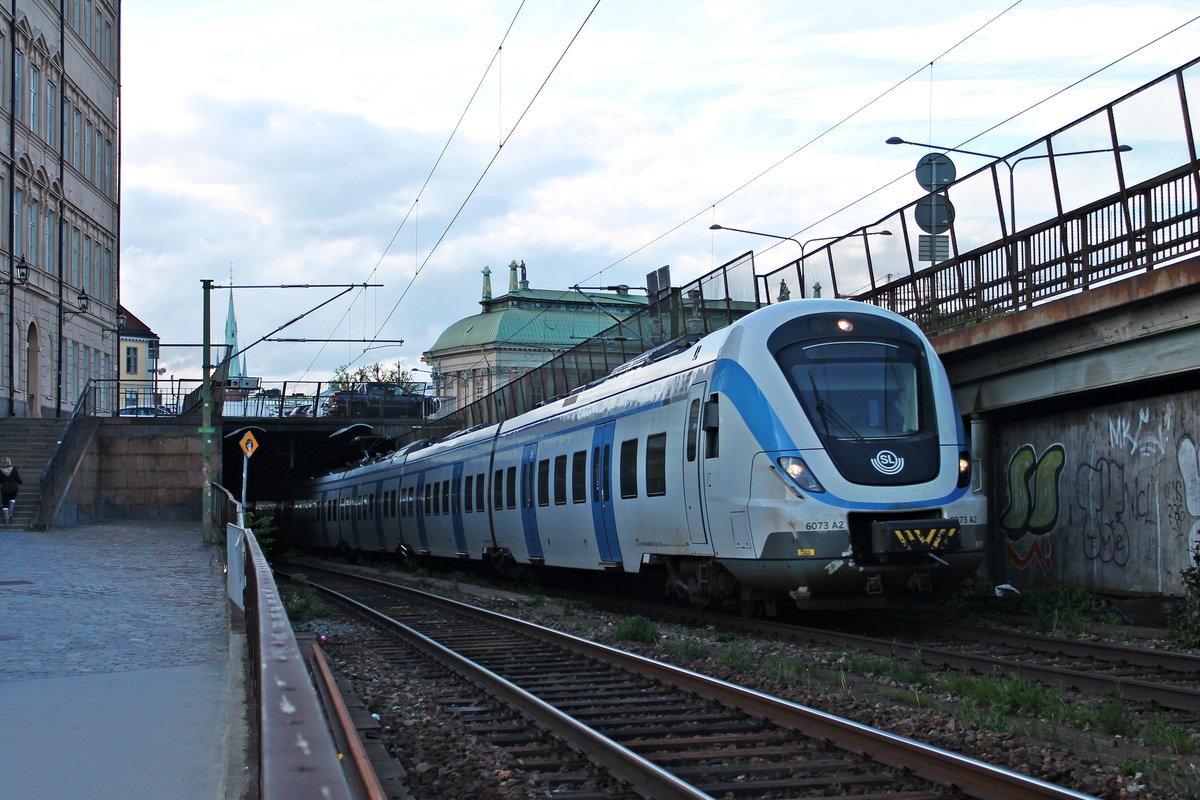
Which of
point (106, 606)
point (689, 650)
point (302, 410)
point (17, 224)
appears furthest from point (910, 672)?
point (302, 410)

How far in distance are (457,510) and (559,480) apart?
7400 millimetres

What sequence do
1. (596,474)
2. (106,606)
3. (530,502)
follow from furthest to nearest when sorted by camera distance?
(530,502) → (596,474) → (106,606)

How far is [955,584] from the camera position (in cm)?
1332

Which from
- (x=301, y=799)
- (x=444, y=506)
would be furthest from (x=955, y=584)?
(x=444, y=506)

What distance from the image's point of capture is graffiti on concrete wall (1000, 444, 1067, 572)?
16547mm

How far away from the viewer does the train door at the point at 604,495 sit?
682 inches

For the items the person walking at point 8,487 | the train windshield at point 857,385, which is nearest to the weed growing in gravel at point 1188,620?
the train windshield at point 857,385

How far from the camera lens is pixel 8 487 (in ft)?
102

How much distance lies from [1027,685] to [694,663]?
3.58 metres

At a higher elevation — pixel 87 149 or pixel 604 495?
pixel 87 149

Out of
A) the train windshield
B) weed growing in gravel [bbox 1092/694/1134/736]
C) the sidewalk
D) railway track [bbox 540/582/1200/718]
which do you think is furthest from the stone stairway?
weed growing in gravel [bbox 1092/694/1134/736]

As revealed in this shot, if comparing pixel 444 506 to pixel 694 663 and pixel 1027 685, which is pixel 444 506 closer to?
pixel 694 663

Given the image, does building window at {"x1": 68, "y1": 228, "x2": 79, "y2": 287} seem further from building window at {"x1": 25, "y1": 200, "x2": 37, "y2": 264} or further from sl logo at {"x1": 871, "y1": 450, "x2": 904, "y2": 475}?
sl logo at {"x1": 871, "y1": 450, "x2": 904, "y2": 475}

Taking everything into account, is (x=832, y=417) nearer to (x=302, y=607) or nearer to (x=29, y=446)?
(x=302, y=607)
